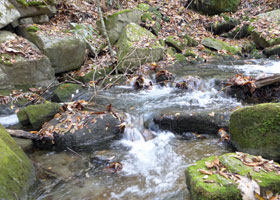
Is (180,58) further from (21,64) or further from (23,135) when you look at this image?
(23,135)

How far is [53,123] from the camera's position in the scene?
4.63 m

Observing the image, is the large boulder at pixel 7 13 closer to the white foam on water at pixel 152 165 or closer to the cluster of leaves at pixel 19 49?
the cluster of leaves at pixel 19 49

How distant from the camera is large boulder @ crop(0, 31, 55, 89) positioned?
664 cm

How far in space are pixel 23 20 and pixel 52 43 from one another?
1679 mm

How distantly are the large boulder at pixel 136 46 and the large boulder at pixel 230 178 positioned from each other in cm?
675

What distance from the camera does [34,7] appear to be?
8.31 metres

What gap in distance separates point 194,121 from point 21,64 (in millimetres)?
5643

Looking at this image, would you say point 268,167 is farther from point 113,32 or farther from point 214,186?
point 113,32

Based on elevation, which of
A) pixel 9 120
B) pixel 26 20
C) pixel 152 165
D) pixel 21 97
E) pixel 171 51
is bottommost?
pixel 152 165

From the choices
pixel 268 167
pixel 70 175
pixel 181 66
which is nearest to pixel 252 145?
pixel 268 167

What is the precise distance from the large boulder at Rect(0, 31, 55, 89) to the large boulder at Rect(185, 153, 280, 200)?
6358 mm

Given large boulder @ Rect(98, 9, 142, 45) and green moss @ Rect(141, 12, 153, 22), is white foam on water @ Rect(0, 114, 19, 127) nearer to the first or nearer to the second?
large boulder @ Rect(98, 9, 142, 45)

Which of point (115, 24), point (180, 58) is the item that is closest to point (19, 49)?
point (115, 24)

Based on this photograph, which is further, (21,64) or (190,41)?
(190,41)
